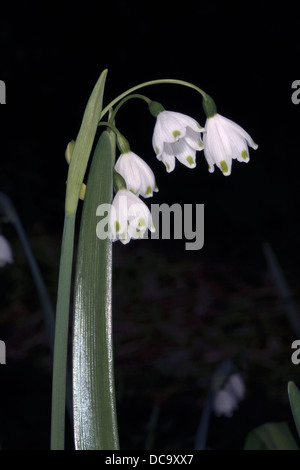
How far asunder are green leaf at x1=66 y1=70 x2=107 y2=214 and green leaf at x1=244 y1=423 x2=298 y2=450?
52 cm

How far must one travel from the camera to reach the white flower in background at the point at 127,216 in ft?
2.30

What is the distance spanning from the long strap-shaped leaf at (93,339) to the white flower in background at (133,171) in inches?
4.3

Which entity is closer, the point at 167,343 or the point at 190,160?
the point at 190,160

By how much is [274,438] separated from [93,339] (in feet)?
1.52

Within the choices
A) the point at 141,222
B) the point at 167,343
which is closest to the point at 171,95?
Result: the point at 167,343

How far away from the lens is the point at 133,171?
2.49ft

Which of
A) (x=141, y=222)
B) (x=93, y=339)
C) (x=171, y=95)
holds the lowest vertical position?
(x=93, y=339)

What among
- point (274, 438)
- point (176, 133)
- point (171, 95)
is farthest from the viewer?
point (171, 95)

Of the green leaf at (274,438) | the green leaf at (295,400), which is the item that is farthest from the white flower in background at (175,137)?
the green leaf at (274,438)

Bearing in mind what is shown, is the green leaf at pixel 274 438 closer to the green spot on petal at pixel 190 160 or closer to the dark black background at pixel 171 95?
the green spot on petal at pixel 190 160

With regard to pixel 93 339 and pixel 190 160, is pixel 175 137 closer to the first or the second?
pixel 190 160

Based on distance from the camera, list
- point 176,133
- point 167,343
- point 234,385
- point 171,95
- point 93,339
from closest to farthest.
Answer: point 93,339, point 176,133, point 234,385, point 167,343, point 171,95

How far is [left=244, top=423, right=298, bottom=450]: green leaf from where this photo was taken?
0.96 meters

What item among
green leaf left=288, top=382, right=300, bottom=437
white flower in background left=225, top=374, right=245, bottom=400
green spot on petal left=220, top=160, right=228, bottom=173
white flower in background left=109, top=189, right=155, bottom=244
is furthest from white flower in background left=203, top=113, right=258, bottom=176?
white flower in background left=225, top=374, right=245, bottom=400
